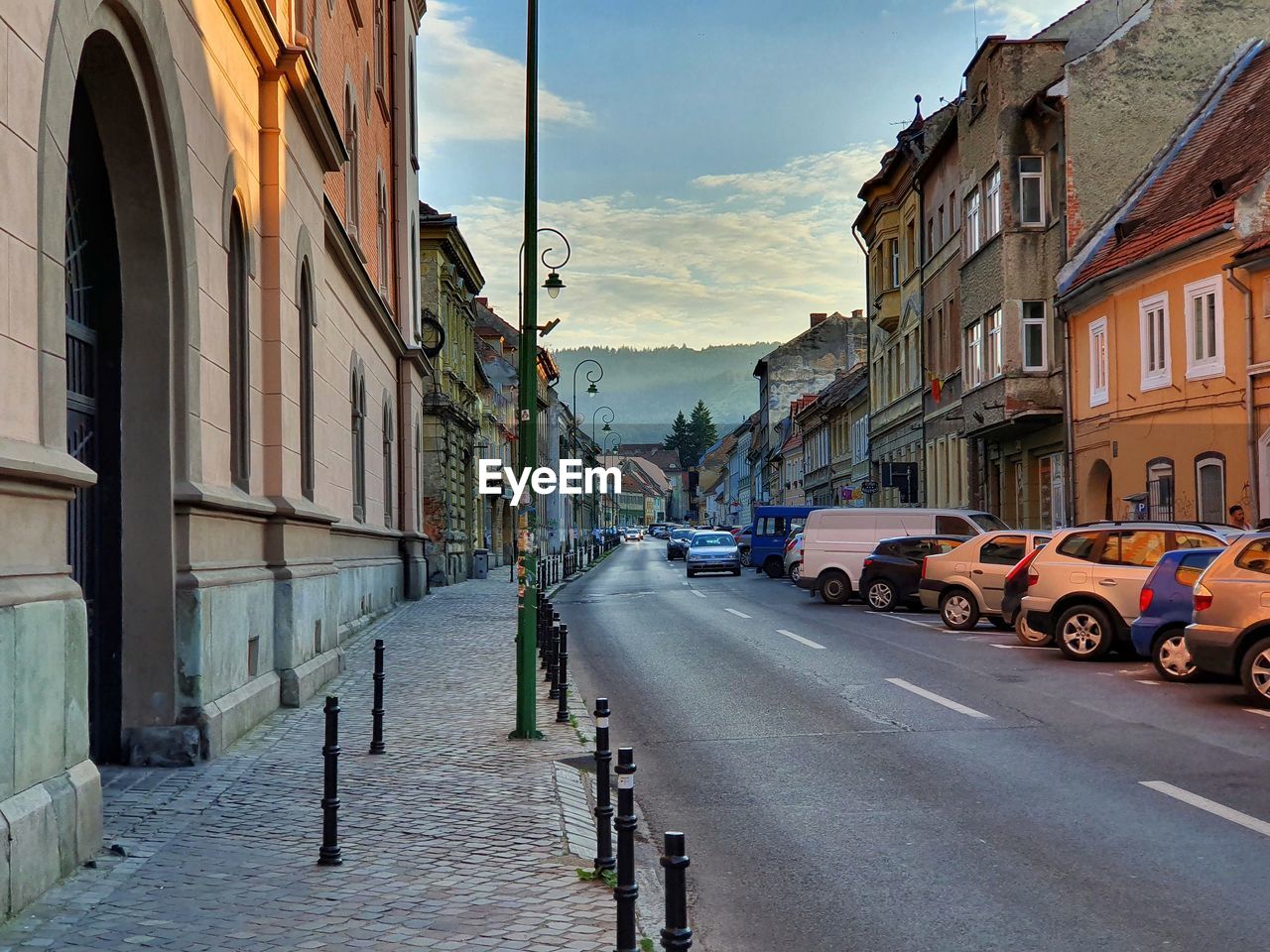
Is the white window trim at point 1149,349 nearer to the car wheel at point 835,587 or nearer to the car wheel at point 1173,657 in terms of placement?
the car wheel at point 835,587

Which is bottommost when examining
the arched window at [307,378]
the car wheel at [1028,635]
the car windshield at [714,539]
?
the car wheel at [1028,635]

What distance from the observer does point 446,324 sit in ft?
147

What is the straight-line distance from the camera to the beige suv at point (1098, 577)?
16906 mm

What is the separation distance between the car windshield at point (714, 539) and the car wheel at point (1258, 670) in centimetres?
3790

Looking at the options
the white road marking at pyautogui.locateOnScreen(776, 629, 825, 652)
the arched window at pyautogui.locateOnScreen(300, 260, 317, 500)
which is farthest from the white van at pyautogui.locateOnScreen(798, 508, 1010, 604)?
the arched window at pyautogui.locateOnScreen(300, 260, 317, 500)

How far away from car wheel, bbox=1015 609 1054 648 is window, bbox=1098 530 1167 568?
1.38 m

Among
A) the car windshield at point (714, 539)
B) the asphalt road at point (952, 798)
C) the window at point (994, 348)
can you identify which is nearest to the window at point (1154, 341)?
the window at point (994, 348)

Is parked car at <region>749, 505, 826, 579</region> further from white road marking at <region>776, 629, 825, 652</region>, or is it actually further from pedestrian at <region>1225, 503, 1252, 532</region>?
white road marking at <region>776, 629, 825, 652</region>

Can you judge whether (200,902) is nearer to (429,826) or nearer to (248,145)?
(429,826)

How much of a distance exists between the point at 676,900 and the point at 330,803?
355cm

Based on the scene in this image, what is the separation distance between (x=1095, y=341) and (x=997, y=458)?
760cm

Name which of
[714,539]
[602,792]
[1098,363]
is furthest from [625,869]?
[714,539]

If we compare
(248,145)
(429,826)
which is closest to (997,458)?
(248,145)

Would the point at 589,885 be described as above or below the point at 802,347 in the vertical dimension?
below
